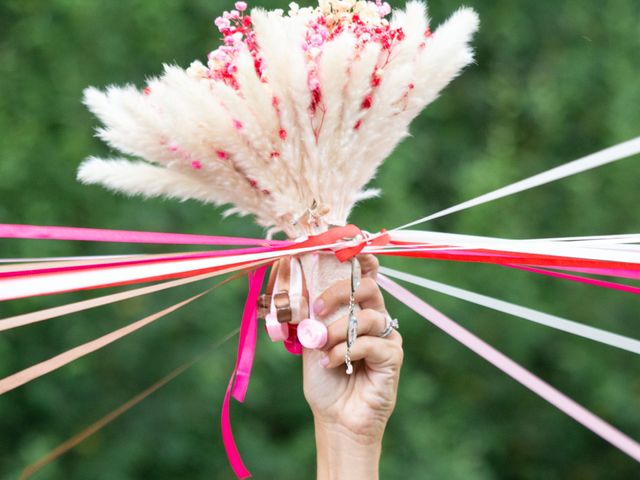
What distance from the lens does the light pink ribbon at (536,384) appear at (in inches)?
53.2

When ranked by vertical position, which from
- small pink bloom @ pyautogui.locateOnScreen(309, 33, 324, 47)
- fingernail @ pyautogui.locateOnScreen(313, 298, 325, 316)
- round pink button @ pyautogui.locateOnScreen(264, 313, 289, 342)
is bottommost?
round pink button @ pyautogui.locateOnScreen(264, 313, 289, 342)

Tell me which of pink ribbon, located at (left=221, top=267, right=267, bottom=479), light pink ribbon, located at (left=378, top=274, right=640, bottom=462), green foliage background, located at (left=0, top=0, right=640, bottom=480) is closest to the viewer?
light pink ribbon, located at (left=378, top=274, right=640, bottom=462)

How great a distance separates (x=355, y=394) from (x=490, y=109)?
3.42 m

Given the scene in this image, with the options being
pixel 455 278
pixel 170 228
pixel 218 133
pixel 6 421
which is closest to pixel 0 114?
pixel 170 228

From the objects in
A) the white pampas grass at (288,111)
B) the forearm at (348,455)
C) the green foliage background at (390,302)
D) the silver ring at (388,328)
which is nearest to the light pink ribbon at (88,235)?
the white pampas grass at (288,111)

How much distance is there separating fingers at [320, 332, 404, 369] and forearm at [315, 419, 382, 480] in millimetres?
106

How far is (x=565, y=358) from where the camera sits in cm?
403

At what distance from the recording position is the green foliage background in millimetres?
3723

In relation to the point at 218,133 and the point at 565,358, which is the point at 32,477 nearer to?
the point at 565,358

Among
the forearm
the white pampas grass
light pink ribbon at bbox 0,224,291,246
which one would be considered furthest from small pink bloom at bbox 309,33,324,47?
the forearm

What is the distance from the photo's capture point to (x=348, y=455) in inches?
60.2

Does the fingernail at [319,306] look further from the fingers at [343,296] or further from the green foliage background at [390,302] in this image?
the green foliage background at [390,302]

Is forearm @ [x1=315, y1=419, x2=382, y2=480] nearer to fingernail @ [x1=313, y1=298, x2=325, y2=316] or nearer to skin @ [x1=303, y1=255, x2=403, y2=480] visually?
skin @ [x1=303, y1=255, x2=403, y2=480]

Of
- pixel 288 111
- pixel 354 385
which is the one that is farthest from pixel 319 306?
pixel 288 111
